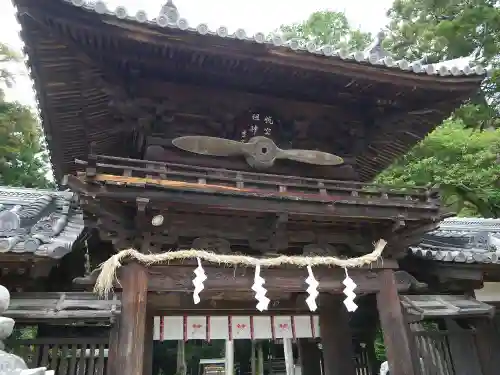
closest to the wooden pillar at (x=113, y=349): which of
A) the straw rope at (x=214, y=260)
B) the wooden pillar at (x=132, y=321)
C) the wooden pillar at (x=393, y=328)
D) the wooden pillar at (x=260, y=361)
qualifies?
the wooden pillar at (x=132, y=321)

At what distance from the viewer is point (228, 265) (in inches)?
196

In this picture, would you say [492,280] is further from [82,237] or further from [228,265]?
[82,237]

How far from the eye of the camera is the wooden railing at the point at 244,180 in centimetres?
464

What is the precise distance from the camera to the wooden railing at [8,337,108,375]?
4359 millimetres

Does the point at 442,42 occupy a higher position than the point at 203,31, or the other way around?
the point at 442,42

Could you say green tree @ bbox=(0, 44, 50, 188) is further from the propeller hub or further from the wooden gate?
the wooden gate

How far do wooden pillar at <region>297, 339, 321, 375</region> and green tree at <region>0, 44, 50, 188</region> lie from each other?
1203 centimetres

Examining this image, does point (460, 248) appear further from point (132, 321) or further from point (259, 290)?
point (132, 321)

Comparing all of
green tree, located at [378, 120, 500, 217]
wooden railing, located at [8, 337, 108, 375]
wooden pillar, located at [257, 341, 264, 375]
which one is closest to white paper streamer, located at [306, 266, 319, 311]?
wooden railing, located at [8, 337, 108, 375]

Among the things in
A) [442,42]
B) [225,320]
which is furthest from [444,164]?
[225,320]

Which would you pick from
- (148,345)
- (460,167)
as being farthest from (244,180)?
(460,167)

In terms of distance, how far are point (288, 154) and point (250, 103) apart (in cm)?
91

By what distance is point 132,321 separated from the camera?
4.37 meters

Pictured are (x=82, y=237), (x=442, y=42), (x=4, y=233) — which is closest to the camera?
(x=4, y=233)
